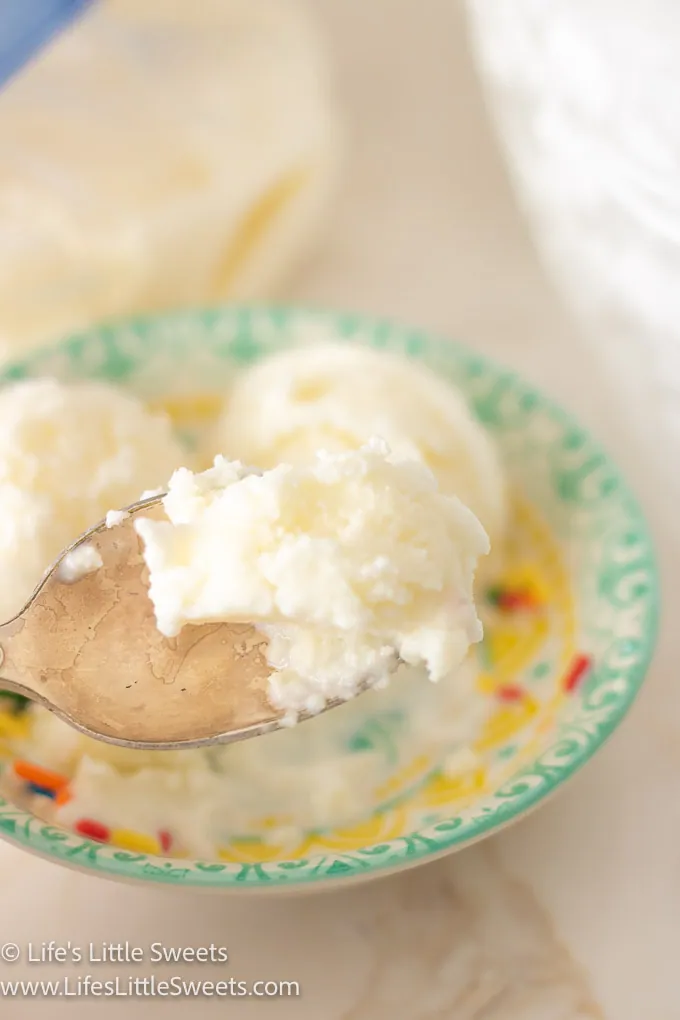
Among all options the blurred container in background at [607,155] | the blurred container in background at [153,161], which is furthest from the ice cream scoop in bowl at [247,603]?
the blurred container in background at [153,161]

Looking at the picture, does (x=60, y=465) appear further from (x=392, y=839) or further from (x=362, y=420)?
(x=392, y=839)

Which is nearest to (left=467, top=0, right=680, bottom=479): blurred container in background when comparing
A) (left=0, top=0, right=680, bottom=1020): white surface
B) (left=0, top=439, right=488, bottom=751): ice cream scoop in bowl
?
(left=0, top=0, right=680, bottom=1020): white surface

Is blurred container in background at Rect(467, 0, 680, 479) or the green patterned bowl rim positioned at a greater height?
blurred container in background at Rect(467, 0, 680, 479)

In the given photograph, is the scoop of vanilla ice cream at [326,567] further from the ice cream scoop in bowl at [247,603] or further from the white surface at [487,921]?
the white surface at [487,921]

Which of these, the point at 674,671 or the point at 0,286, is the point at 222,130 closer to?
the point at 0,286

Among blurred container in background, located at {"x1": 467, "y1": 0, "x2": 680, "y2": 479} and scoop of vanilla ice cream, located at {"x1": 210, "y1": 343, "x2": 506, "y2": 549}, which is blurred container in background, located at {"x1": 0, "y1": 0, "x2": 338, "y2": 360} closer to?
Result: scoop of vanilla ice cream, located at {"x1": 210, "y1": 343, "x2": 506, "y2": 549}
